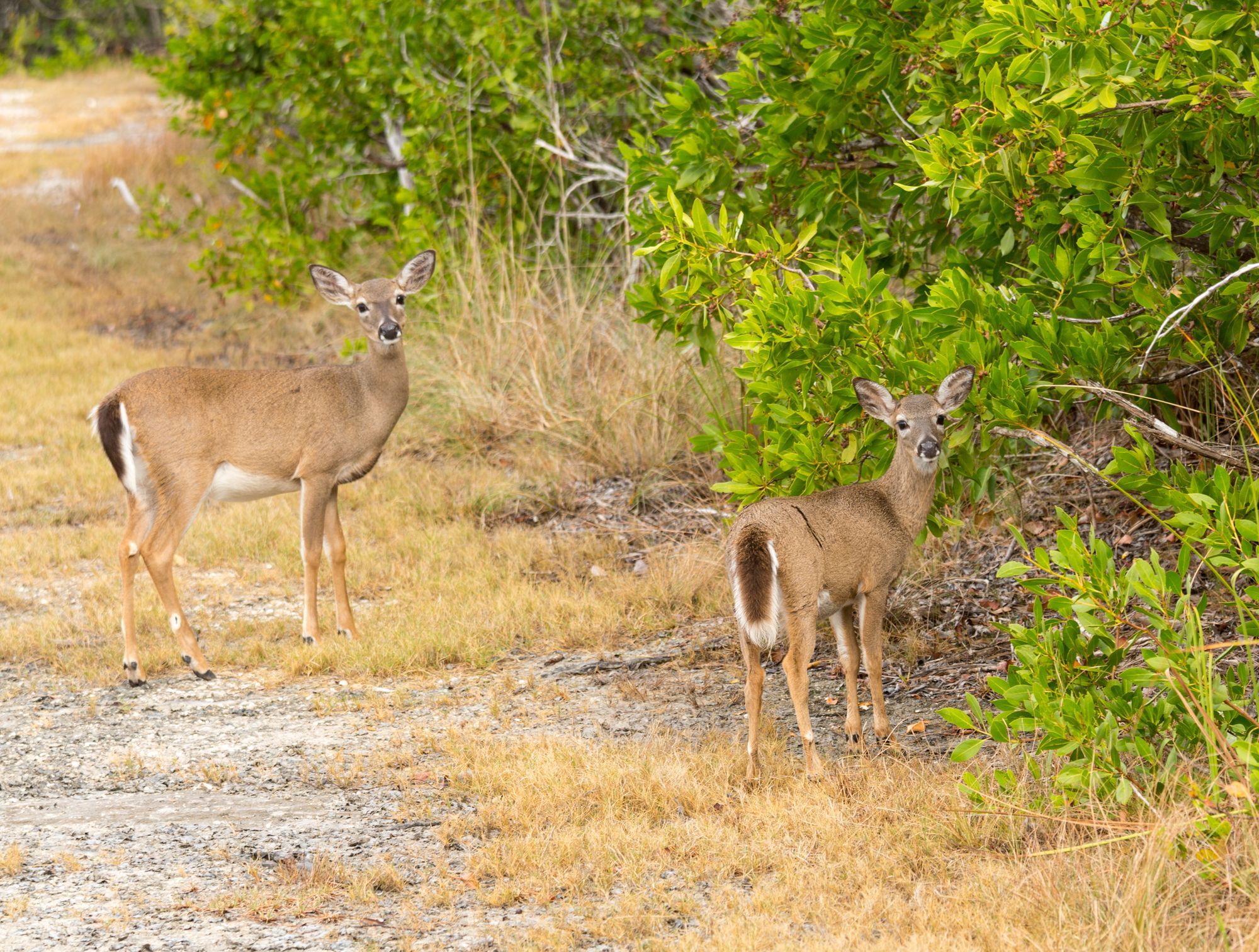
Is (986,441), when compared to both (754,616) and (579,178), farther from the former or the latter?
(579,178)

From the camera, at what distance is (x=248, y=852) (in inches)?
186

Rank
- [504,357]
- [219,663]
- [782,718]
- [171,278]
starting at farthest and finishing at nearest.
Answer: [171,278], [504,357], [219,663], [782,718]

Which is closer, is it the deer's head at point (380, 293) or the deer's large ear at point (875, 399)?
the deer's large ear at point (875, 399)

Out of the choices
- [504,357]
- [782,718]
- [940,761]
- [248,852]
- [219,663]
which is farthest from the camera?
[504,357]

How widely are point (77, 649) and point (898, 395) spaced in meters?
4.29

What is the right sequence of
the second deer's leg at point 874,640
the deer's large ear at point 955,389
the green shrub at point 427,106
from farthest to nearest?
the green shrub at point 427,106 < the second deer's leg at point 874,640 < the deer's large ear at point 955,389

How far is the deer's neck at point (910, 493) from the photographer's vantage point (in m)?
5.48

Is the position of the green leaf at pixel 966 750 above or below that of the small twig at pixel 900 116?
below

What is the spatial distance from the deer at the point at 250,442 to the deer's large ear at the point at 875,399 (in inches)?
117

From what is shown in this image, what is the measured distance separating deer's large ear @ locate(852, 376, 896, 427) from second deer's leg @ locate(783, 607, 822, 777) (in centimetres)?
82

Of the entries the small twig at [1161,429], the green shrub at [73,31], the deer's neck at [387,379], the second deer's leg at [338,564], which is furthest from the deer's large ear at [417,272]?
the green shrub at [73,31]

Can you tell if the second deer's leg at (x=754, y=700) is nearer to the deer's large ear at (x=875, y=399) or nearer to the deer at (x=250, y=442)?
the deer's large ear at (x=875, y=399)

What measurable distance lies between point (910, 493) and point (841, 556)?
47cm

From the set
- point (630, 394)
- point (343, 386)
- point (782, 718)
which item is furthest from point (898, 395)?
point (630, 394)
